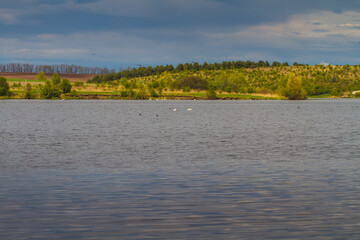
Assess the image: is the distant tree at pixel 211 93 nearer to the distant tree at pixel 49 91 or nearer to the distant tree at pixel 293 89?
the distant tree at pixel 293 89

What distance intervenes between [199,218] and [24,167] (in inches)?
361

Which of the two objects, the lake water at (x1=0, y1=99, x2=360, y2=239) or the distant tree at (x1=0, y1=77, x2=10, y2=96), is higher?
the distant tree at (x1=0, y1=77, x2=10, y2=96)

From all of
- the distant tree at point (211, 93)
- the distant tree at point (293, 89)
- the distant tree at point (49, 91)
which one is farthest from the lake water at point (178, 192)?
the distant tree at point (211, 93)

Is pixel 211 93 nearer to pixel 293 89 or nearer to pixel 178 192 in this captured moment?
pixel 293 89

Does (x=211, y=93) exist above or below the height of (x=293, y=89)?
below

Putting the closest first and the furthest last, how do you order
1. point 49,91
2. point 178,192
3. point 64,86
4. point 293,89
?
1. point 178,192
2. point 49,91
3. point 293,89
4. point 64,86

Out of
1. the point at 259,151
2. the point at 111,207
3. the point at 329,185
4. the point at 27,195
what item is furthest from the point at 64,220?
the point at 259,151

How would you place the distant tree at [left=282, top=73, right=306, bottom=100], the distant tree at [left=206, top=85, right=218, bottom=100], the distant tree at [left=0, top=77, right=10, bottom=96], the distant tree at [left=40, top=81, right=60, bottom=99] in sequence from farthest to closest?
1. the distant tree at [left=206, top=85, right=218, bottom=100]
2. the distant tree at [left=40, top=81, right=60, bottom=99]
3. the distant tree at [left=282, top=73, right=306, bottom=100]
4. the distant tree at [left=0, top=77, right=10, bottom=96]

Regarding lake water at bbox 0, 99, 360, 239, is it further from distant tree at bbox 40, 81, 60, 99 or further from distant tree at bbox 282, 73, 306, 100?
distant tree at bbox 40, 81, 60, 99

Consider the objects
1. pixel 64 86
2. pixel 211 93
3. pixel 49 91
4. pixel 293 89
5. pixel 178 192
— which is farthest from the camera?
pixel 211 93

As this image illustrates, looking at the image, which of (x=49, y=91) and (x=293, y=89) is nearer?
(x=49, y=91)

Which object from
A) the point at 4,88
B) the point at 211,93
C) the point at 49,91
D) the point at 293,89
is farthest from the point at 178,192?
the point at 4,88

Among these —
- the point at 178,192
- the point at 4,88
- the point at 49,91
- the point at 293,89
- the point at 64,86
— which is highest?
the point at 293,89

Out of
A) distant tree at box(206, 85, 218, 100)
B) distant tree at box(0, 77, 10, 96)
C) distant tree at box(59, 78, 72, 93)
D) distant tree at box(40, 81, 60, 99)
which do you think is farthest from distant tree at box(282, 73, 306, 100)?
distant tree at box(0, 77, 10, 96)
